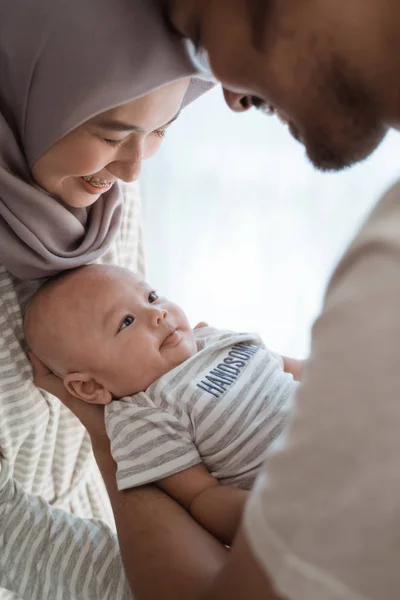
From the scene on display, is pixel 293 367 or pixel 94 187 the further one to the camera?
pixel 293 367

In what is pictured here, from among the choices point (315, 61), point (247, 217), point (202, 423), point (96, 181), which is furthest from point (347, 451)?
point (247, 217)

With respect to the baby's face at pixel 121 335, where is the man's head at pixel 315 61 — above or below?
above

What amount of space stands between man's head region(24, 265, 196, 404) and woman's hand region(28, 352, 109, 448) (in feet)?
0.06

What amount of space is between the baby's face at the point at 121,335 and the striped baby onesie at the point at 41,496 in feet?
0.46

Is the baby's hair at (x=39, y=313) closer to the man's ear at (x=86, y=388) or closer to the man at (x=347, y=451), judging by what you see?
the man's ear at (x=86, y=388)

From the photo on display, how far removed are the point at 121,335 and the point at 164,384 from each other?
13cm

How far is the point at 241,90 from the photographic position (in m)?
1.01

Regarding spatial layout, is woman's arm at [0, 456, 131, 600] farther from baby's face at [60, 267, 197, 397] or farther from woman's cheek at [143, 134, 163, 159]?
woman's cheek at [143, 134, 163, 159]

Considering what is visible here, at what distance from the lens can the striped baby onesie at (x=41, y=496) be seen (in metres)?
1.15

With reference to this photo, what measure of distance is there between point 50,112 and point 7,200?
186 mm

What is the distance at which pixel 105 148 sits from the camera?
47.2 inches

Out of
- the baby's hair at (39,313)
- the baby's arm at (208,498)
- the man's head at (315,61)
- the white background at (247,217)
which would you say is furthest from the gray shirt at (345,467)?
the white background at (247,217)

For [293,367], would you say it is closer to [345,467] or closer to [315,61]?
[315,61]

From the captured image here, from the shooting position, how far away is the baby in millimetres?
1128
